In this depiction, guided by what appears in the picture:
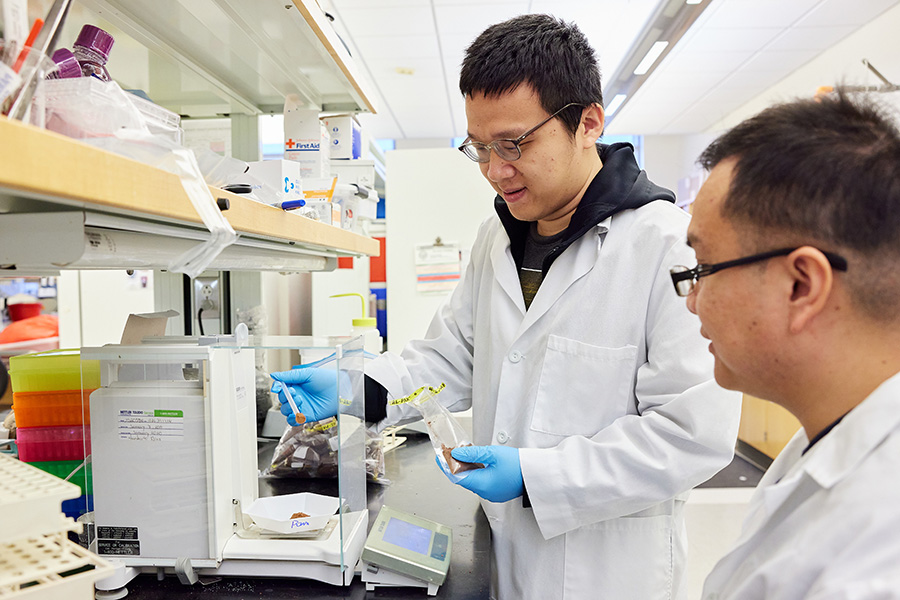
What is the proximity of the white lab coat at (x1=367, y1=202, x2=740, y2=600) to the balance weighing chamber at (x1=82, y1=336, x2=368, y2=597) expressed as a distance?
0.39 meters

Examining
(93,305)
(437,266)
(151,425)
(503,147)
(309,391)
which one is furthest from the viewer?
(437,266)

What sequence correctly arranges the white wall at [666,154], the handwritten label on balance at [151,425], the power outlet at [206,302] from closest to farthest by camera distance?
the handwritten label on balance at [151,425], the power outlet at [206,302], the white wall at [666,154]

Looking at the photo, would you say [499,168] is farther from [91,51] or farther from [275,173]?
[91,51]

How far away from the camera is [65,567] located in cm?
56

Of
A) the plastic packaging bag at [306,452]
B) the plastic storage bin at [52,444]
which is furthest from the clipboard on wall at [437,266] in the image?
the plastic storage bin at [52,444]

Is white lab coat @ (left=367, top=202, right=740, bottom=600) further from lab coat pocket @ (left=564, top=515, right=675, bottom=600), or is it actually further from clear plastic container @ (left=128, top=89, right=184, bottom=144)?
clear plastic container @ (left=128, top=89, right=184, bottom=144)

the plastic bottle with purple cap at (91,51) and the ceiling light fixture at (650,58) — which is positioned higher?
the ceiling light fixture at (650,58)

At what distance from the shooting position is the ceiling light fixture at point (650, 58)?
11.3ft

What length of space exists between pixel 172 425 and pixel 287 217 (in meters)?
0.40

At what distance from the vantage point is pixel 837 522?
62 cm

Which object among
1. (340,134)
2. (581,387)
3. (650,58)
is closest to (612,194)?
(581,387)

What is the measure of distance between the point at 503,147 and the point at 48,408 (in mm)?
1017

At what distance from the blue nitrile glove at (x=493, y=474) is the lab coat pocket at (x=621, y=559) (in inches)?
6.6

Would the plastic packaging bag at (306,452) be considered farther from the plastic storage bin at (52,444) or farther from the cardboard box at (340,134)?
the cardboard box at (340,134)
